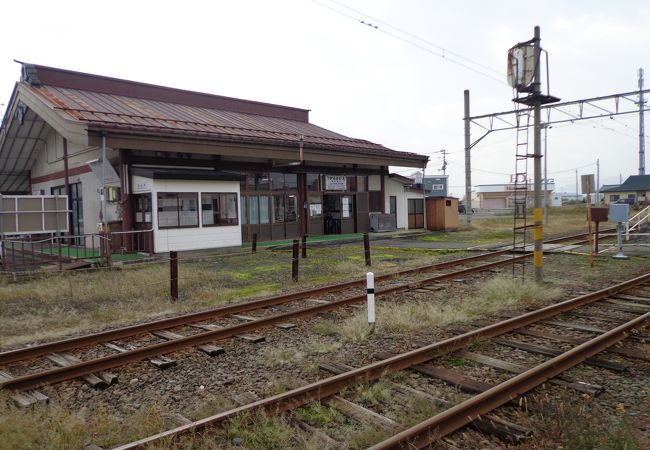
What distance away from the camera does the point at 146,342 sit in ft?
23.0

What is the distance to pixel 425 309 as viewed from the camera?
321 inches

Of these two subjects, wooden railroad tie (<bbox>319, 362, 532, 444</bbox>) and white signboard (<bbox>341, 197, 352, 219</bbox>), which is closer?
wooden railroad tie (<bbox>319, 362, 532, 444</bbox>)

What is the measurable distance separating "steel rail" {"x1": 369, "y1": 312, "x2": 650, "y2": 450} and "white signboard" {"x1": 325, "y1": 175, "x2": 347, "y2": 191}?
19277 millimetres

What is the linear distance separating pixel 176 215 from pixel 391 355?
1319cm

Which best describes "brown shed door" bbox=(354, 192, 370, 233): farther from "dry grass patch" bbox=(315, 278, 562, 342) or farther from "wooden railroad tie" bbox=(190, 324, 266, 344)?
"wooden railroad tie" bbox=(190, 324, 266, 344)

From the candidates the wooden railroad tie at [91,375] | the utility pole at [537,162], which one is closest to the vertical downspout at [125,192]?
the wooden railroad tie at [91,375]

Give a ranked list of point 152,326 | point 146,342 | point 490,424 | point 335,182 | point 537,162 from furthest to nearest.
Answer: point 335,182
point 537,162
point 152,326
point 146,342
point 490,424

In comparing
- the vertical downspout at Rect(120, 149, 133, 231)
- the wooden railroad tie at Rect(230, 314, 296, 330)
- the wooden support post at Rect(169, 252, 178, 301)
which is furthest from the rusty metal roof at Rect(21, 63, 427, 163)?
the wooden railroad tie at Rect(230, 314, 296, 330)

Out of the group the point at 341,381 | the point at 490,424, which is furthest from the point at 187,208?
the point at 490,424

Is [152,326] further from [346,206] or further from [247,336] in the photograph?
[346,206]

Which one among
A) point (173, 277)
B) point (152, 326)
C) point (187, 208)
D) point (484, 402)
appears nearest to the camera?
point (484, 402)

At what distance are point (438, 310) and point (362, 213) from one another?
1882cm

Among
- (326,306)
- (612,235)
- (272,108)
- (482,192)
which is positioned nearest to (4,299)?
(326,306)

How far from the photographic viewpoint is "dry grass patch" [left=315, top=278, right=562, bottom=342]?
713 cm
